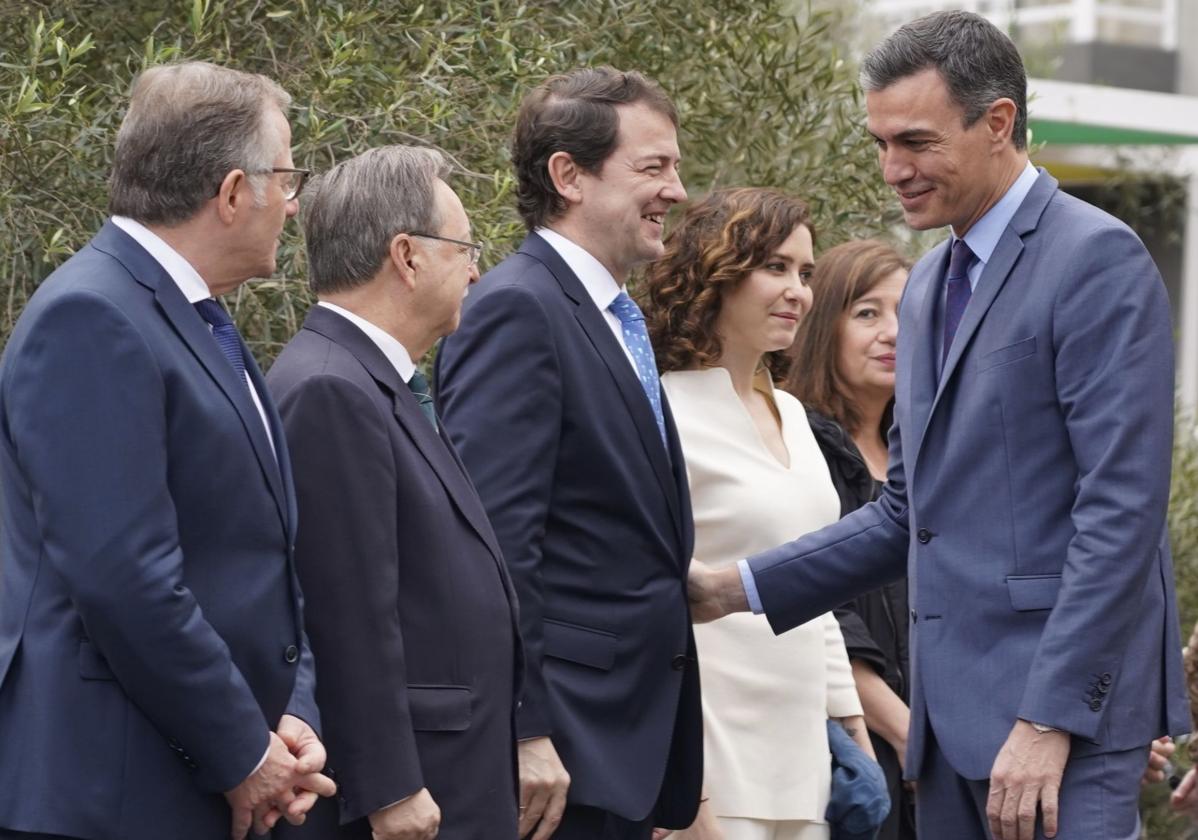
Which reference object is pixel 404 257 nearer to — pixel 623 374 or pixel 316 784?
pixel 623 374

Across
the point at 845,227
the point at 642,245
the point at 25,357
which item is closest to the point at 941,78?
the point at 642,245

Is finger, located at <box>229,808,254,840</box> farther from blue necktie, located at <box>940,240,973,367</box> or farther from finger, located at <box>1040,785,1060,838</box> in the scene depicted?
blue necktie, located at <box>940,240,973,367</box>

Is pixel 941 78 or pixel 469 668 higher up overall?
pixel 941 78

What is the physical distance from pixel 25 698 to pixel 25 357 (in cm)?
58

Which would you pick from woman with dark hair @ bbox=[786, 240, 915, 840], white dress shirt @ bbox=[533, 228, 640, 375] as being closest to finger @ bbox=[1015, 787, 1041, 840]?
white dress shirt @ bbox=[533, 228, 640, 375]

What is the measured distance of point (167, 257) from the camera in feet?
11.1

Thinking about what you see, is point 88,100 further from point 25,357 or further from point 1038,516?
point 1038,516

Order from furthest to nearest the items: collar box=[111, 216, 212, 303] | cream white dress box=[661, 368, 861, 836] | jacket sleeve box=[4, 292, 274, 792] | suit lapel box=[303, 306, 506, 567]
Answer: cream white dress box=[661, 368, 861, 836] → suit lapel box=[303, 306, 506, 567] → collar box=[111, 216, 212, 303] → jacket sleeve box=[4, 292, 274, 792]

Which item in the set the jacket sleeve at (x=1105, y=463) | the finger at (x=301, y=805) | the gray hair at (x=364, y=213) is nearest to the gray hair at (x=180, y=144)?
the gray hair at (x=364, y=213)

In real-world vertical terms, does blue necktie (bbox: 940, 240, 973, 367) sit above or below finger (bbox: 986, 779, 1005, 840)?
above

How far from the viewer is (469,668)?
12.3 ft

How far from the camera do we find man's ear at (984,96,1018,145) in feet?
13.1

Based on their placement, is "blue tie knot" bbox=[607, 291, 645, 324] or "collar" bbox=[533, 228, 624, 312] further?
"blue tie knot" bbox=[607, 291, 645, 324]

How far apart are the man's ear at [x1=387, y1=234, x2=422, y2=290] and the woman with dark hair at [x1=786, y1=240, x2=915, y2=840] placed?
2074 mm
